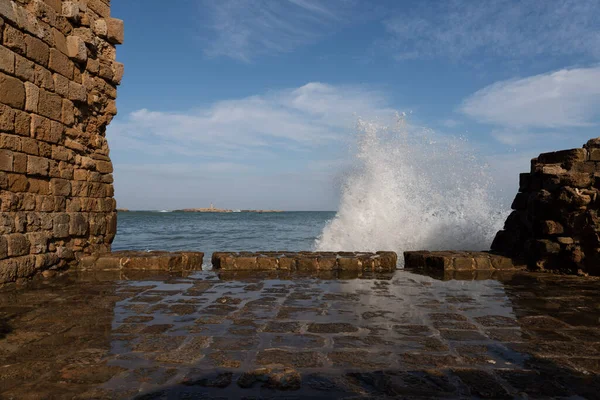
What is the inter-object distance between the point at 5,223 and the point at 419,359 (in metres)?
5.75

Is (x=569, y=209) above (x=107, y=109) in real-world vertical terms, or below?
below

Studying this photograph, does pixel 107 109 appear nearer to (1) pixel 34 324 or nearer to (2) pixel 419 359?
(1) pixel 34 324

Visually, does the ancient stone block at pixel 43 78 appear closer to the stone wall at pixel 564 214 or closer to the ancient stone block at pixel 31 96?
the ancient stone block at pixel 31 96

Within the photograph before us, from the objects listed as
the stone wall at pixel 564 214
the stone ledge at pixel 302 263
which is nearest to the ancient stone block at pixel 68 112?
the stone ledge at pixel 302 263

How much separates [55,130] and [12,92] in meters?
1.13

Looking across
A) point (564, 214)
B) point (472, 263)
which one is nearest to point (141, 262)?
point (472, 263)

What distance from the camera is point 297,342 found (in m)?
3.70

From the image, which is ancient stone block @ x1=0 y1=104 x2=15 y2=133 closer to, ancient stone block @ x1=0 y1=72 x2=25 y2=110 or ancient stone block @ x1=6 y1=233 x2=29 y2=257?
ancient stone block @ x1=0 y1=72 x2=25 y2=110

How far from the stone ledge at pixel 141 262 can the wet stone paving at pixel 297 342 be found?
61.5 inches

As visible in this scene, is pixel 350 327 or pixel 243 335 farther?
Answer: pixel 350 327

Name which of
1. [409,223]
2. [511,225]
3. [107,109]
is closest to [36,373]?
[107,109]

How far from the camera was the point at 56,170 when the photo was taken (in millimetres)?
7180

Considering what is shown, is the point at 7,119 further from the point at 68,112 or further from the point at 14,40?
the point at 68,112

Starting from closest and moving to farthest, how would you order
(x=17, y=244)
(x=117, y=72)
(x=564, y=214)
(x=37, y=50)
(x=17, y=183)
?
(x=17, y=244) → (x=17, y=183) → (x=37, y=50) → (x=564, y=214) → (x=117, y=72)
